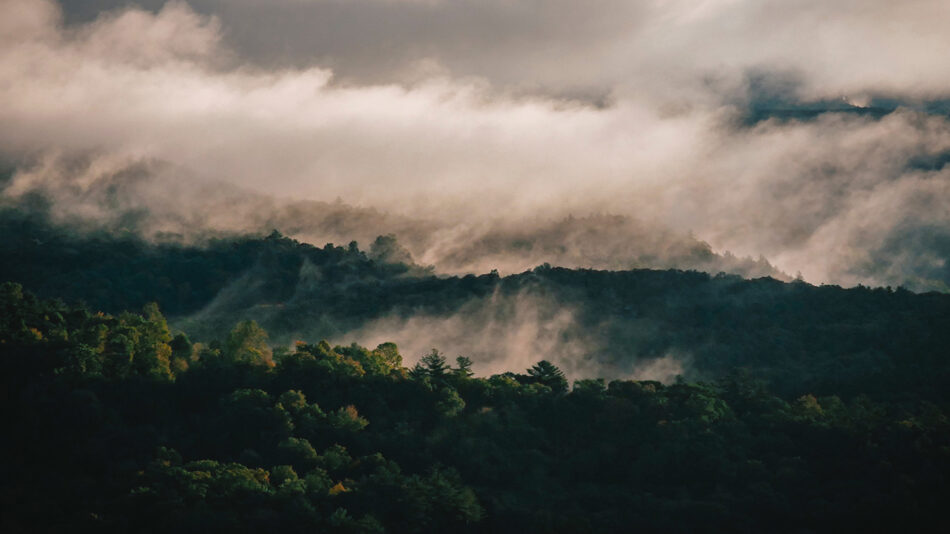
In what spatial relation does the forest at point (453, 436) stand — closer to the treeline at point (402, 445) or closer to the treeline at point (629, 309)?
the treeline at point (402, 445)

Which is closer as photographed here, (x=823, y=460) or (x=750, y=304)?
(x=823, y=460)

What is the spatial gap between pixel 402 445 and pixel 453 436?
230 inches

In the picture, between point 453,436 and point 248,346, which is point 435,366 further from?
→ point 248,346

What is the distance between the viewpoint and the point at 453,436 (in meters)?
106

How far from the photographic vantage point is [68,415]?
97250 millimetres

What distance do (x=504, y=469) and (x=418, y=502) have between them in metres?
17.3

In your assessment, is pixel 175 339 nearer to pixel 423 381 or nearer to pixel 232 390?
pixel 232 390

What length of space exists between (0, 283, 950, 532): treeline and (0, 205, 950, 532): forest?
241 millimetres

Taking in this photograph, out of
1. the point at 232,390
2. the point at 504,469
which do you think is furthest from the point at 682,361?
the point at 232,390

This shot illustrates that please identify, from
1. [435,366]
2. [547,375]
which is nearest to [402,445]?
[435,366]

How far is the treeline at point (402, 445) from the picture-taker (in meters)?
84.1

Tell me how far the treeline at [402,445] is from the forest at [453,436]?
0.79 ft

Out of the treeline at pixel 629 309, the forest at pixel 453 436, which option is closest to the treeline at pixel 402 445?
the forest at pixel 453 436

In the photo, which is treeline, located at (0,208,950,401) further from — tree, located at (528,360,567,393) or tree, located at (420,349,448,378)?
tree, located at (420,349,448,378)
